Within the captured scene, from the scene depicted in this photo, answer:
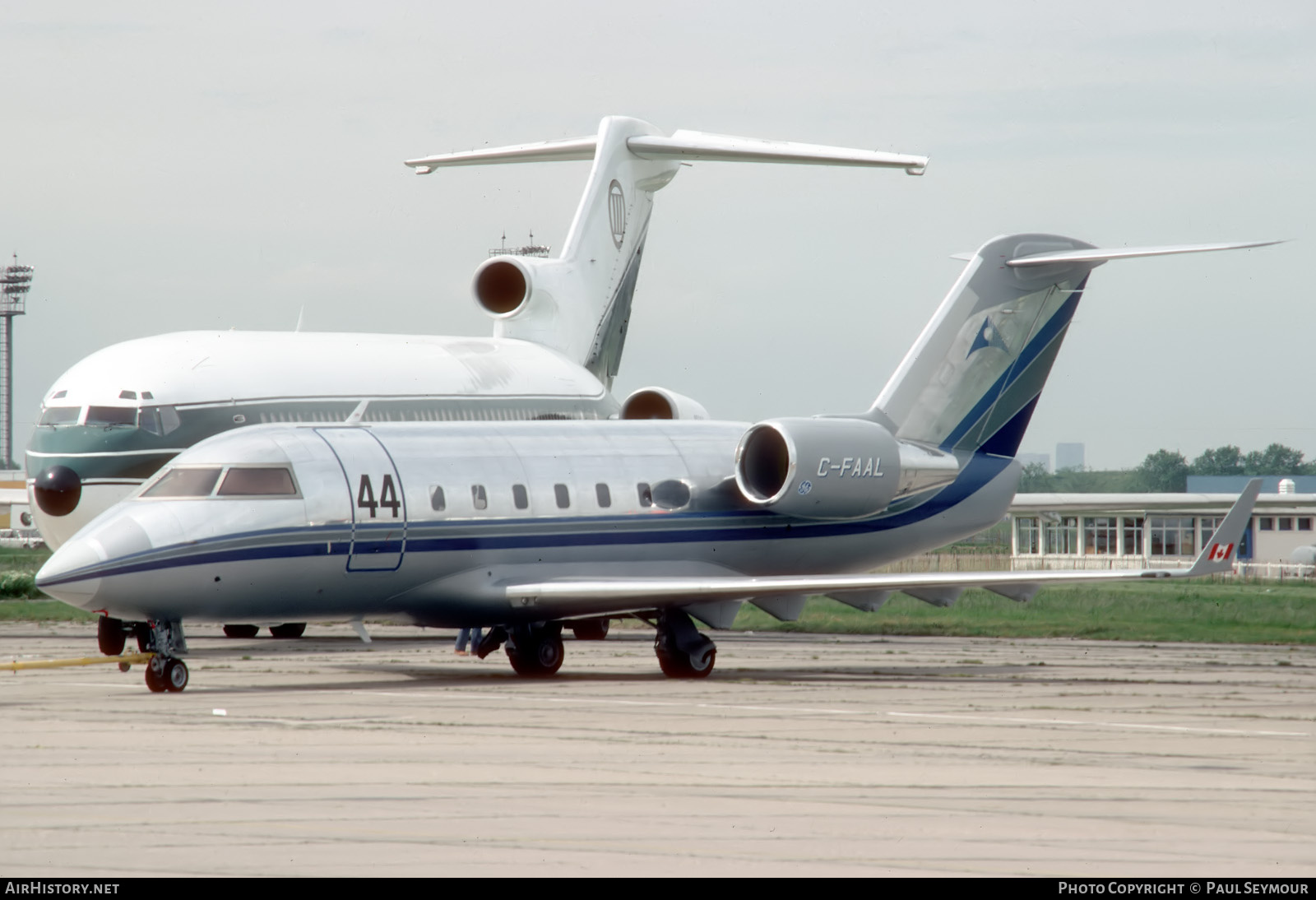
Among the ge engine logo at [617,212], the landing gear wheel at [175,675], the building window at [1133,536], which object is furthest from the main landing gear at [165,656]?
the building window at [1133,536]

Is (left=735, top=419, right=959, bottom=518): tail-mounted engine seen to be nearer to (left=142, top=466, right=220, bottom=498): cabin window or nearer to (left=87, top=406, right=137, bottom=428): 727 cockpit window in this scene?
(left=142, top=466, right=220, bottom=498): cabin window

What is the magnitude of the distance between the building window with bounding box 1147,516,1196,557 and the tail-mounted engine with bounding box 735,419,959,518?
59188 millimetres

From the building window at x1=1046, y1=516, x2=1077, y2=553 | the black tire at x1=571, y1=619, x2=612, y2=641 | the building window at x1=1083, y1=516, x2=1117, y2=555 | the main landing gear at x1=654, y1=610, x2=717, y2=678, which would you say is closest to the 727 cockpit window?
the black tire at x1=571, y1=619, x2=612, y2=641

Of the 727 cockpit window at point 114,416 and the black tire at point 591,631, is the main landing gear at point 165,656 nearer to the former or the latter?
the 727 cockpit window at point 114,416

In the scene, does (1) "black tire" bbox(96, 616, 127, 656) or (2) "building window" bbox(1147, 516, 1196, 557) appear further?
(2) "building window" bbox(1147, 516, 1196, 557)

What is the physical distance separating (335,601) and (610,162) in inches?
753

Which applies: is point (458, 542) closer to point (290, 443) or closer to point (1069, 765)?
point (290, 443)

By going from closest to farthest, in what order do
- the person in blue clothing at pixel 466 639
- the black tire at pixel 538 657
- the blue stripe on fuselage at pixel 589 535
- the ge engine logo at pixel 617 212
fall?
the blue stripe on fuselage at pixel 589 535 < the black tire at pixel 538 657 < the person in blue clothing at pixel 466 639 < the ge engine logo at pixel 617 212

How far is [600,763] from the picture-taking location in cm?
1239

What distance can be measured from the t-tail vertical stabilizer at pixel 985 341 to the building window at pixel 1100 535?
58944mm

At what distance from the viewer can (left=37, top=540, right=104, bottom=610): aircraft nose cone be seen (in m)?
17.1

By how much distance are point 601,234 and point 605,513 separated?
16100mm

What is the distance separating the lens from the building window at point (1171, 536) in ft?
259
